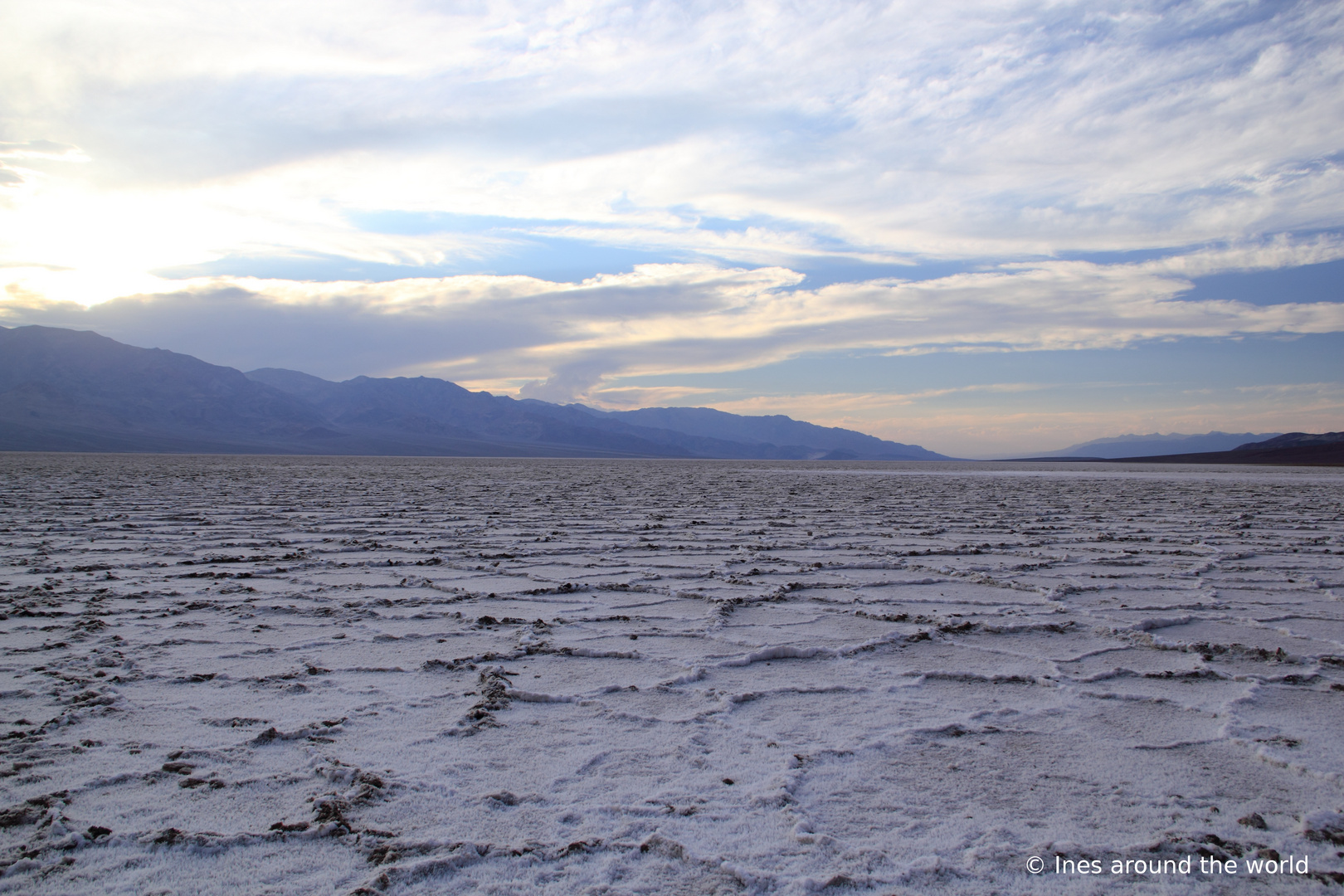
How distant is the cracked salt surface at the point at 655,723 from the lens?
130cm

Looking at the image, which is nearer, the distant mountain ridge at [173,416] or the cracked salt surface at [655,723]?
the cracked salt surface at [655,723]

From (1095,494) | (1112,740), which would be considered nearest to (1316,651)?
(1112,740)

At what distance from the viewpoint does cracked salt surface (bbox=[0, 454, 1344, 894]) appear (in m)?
1.30

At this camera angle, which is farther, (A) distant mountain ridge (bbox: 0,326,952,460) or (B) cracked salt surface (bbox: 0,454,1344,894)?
(A) distant mountain ridge (bbox: 0,326,952,460)

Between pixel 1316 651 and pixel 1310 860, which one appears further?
pixel 1316 651

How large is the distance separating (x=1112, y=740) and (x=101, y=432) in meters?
118

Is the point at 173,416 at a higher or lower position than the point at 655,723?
higher

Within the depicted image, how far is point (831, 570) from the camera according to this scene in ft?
13.3

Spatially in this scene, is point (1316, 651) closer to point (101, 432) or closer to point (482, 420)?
point (101, 432)

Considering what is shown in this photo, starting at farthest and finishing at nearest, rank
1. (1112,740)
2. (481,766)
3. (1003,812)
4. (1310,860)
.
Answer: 1. (1112,740)
2. (481,766)
3. (1003,812)
4. (1310,860)

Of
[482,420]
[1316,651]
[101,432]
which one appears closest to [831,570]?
[1316,651]

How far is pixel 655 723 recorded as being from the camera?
1891 millimetres

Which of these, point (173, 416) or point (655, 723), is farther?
point (173, 416)

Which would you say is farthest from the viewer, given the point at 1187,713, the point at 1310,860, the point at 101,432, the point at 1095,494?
the point at 101,432
